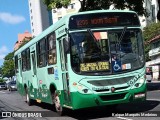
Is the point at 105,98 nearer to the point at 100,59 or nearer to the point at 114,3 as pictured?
the point at 100,59

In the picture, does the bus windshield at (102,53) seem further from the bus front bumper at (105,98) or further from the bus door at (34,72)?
the bus door at (34,72)

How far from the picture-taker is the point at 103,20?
12.2 meters

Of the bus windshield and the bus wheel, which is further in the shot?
the bus wheel

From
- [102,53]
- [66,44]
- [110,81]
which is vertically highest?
A: [66,44]

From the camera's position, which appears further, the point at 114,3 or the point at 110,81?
the point at 114,3

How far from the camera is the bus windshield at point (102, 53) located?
1170 centimetres

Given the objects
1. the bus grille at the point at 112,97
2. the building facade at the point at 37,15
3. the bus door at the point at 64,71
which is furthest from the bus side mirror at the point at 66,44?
the building facade at the point at 37,15

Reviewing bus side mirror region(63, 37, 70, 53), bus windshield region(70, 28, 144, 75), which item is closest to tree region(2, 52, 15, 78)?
bus side mirror region(63, 37, 70, 53)

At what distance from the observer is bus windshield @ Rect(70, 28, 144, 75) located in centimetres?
1170

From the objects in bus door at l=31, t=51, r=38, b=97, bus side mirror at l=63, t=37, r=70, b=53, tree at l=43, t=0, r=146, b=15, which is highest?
tree at l=43, t=0, r=146, b=15

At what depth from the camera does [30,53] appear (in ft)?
59.6

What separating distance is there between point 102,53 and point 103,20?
3.57ft

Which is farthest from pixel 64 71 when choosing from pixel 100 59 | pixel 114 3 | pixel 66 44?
pixel 114 3

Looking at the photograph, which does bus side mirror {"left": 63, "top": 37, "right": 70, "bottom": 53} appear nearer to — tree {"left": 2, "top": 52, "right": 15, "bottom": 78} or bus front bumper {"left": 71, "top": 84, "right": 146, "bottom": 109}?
bus front bumper {"left": 71, "top": 84, "right": 146, "bottom": 109}
